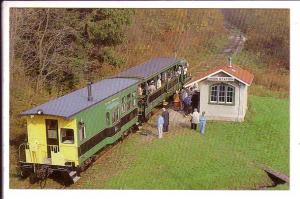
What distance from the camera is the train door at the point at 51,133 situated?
22.2ft

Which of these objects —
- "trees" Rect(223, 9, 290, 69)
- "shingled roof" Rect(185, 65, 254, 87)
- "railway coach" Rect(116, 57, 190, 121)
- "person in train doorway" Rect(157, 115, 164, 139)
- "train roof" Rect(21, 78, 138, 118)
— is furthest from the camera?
"railway coach" Rect(116, 57, 190, 121)

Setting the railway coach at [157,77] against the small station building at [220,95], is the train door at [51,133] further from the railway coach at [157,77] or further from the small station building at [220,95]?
the small station building at [220,95]

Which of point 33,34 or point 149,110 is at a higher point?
point 33,34

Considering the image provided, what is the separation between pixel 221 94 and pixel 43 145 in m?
1.64

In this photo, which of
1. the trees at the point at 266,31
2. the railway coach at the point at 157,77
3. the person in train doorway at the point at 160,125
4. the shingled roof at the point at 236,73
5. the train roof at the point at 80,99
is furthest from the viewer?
the railway coach at the point at 157,77

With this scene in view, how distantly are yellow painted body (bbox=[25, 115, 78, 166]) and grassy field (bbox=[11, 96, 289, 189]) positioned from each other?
0.75ft

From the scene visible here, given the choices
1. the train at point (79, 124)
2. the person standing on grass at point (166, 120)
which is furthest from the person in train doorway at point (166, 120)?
the train at point (79, 124)

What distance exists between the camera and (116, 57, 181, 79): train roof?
23.5 ft

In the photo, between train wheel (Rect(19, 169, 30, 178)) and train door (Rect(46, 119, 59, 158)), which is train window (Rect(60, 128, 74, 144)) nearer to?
train door (Rect(46, 119, 59, 158))

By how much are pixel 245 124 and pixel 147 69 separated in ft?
3.42

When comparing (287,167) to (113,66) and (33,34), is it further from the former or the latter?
(33,34)

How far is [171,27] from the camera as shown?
697cm

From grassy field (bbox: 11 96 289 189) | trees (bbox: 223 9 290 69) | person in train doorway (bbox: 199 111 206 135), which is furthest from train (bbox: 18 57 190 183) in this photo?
trees (bbox: 223 9 290 69)
